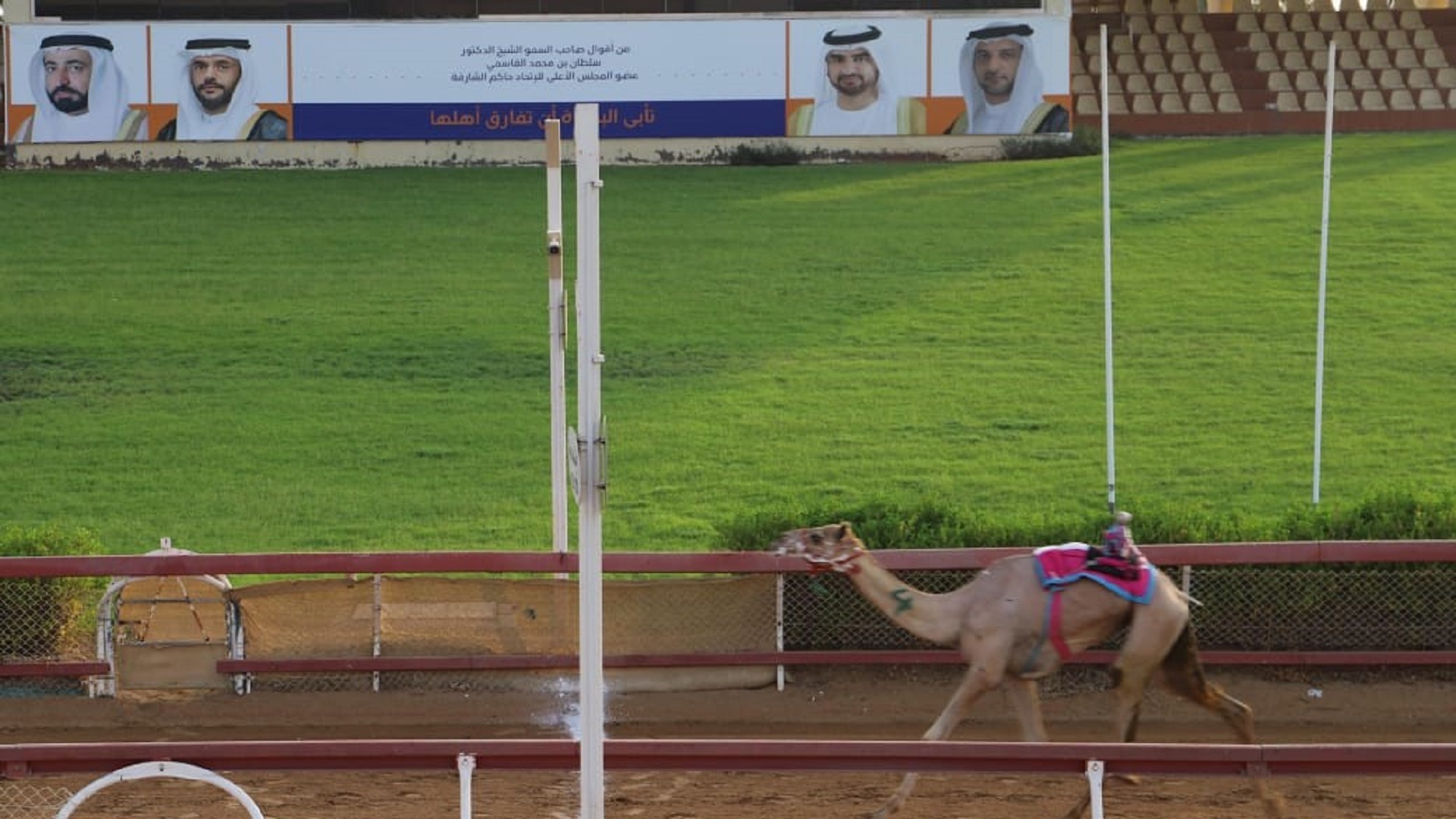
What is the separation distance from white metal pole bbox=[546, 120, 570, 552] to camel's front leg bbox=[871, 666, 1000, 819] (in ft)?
11.1

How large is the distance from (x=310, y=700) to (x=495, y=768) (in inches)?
187

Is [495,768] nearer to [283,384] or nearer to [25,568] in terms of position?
[25,568]

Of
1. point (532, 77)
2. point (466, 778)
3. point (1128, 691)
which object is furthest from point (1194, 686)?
point (532, 77)

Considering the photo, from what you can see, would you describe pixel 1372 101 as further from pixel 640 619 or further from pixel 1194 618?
pixel 640 619

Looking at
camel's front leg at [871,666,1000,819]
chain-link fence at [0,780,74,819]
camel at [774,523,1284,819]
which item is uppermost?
camel at [774,523,1284,819]

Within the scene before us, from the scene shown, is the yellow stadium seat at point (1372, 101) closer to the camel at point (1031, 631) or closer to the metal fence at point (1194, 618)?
the metal fence at point (1194, 618)

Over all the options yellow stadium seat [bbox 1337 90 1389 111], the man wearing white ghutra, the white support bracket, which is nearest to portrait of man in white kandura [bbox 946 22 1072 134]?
yellow stadium seat [bbox 1337 90 1389 111]

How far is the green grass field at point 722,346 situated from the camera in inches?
695

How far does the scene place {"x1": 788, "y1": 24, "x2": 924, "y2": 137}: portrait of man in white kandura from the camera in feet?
102

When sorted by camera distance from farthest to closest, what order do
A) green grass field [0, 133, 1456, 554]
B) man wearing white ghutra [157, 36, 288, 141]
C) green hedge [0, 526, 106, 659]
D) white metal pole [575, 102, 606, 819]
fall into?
man wearing white ghutra [157, 36, 288, 141]
green grass field [0, 133, 1456, 554]
green hedge [0, 526, 106, 659]
white metal pole [575, 102, 606, 819]

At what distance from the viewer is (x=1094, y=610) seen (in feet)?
34.3

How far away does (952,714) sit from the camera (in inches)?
403

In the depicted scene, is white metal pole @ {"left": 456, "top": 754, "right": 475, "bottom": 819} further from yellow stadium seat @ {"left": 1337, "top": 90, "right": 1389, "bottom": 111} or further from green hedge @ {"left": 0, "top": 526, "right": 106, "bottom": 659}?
yellow stadium seat @ {"left": 1337, "top": 90, "right": 1389, "bottom": 111}

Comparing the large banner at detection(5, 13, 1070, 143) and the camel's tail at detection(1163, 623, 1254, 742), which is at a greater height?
the large banner at detection(5, 13, 1070, 143)
